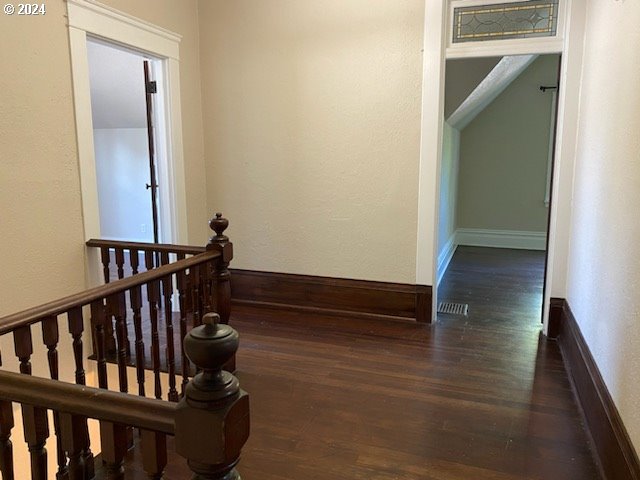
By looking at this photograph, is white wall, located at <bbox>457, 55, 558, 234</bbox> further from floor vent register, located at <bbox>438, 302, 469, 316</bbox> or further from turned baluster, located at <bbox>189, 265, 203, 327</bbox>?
turned baluster, located at <bbox>189, 265, 203, 327</bbox>

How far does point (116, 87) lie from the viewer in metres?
5.32

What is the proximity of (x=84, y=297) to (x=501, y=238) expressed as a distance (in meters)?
6.28

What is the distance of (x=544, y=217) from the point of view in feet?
22.3

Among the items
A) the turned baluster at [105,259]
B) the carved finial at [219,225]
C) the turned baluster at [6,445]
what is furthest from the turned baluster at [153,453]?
the turned baluster at [105,259]

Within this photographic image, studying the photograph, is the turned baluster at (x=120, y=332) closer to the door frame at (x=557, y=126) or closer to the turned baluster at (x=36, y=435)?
the turned baluster at (x=36, y=435)

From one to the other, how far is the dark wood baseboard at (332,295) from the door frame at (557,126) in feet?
0.65

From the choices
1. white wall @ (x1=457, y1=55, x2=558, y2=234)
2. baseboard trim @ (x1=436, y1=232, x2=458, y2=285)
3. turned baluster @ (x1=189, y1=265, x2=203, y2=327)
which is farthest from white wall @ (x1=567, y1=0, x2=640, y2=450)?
white wall @ (x1=457, y1=55, x2=558, y2=234)

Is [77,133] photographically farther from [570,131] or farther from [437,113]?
[570,131]

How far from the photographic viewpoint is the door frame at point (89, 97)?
288 cm

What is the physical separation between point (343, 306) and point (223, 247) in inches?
63.3

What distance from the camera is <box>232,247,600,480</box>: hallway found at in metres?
2.02

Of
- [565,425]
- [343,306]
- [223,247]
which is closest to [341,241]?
[343,306]

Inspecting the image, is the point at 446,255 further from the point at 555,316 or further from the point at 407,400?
the point at 407,400

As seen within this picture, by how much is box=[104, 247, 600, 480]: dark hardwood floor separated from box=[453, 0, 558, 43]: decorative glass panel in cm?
211
